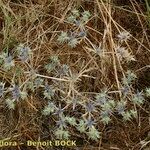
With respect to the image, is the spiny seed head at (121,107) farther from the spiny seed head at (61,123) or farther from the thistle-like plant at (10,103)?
the thistle-like plant at (10,103)

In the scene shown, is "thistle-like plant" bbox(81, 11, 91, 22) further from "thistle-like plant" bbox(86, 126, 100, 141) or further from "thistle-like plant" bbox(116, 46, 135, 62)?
"thistle-like plant" bbox(86, 126, 100, 141)

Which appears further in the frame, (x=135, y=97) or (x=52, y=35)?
(x=52, y=35)

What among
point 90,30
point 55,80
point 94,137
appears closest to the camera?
point 94,137

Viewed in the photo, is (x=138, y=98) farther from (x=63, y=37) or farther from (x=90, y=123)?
(x=63, y=37)

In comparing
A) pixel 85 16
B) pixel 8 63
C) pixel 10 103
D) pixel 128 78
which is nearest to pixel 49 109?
pixel 10 103

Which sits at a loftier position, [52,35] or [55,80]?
[52,35]

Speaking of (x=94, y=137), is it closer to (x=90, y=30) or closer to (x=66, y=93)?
(x=66, y=93)

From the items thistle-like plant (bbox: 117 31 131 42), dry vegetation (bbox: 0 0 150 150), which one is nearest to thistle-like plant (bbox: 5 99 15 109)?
dry vegetation (bbox: 0 0 150 150)

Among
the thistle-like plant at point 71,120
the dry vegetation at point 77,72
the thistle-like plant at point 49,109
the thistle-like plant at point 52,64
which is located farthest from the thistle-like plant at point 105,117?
the thistle-like plant at point 52,64

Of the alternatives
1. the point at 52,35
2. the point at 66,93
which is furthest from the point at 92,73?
the point at 52,35
